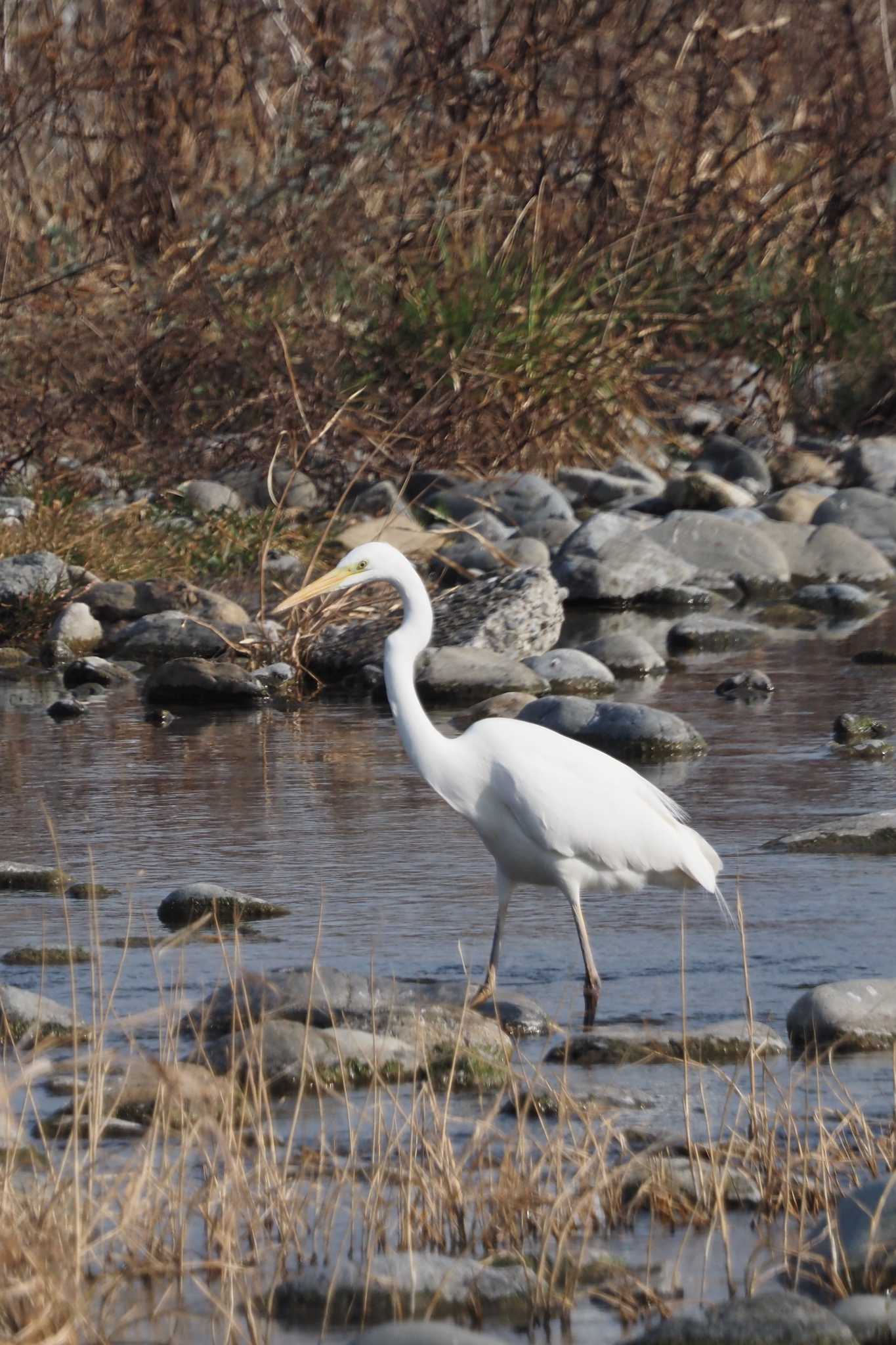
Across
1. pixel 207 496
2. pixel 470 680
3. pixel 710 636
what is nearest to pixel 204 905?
pixel 470 680

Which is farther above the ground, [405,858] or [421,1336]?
[421,1336]

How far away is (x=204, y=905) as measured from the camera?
5.91m

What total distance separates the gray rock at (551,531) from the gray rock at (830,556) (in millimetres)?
1388

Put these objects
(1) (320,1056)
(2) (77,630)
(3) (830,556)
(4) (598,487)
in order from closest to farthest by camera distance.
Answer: (1) (320,1056) → (2) (77,630) → (3) (830,556) → (4) (598,487)

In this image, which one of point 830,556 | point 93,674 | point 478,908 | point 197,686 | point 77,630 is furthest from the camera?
point 830,556

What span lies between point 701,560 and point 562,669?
397 cm

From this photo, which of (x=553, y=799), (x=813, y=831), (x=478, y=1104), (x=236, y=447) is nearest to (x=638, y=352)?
(x=236, y=447)

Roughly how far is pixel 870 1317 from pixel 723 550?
35.5 feet

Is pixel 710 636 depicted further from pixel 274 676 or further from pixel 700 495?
Answer: pixel 700 495

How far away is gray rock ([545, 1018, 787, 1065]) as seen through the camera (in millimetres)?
4582

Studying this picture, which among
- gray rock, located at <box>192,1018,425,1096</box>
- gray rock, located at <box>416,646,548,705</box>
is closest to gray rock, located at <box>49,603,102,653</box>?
gray rock, located at <box>416,646,548,705</box>

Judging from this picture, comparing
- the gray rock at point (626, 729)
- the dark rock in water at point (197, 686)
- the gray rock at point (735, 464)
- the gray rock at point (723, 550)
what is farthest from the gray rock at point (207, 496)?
the gray rock at point (735, 464)

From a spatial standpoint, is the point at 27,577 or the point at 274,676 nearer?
the point at 274,676

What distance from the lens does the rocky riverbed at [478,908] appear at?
143 inches
